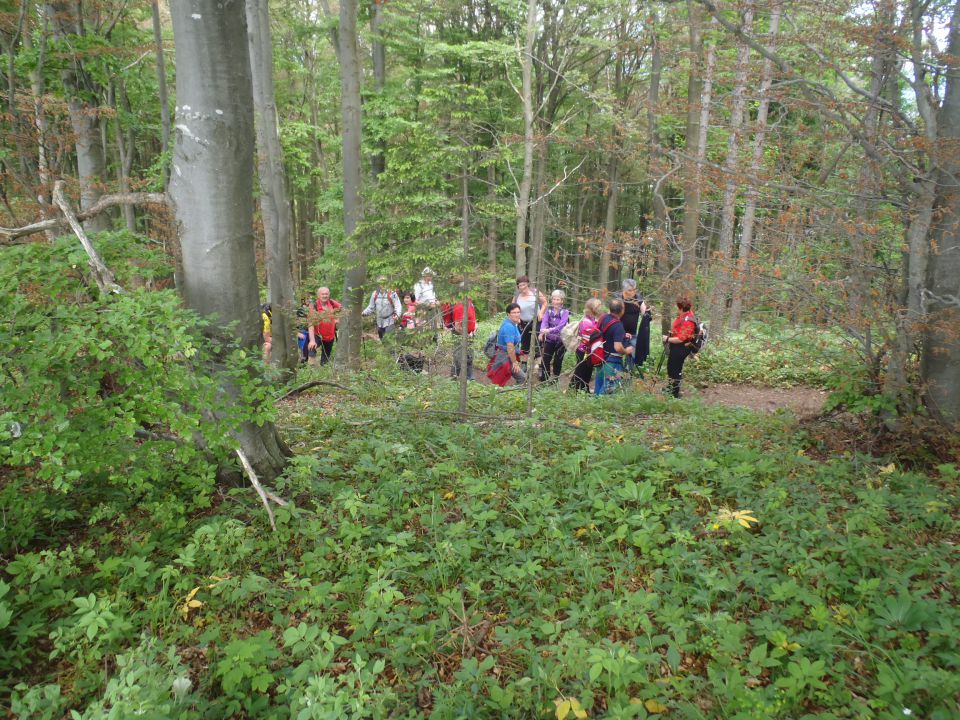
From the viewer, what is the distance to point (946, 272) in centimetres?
510

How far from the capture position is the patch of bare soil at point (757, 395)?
10570 millimetres

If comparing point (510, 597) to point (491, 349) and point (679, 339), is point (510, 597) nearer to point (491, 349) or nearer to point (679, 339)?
point (491, 349)

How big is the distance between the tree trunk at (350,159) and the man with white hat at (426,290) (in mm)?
3849

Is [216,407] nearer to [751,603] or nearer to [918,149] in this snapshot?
[751,603]

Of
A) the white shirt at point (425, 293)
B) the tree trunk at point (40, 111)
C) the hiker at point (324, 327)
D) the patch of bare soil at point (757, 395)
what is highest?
the tree trunk at point (40, 111)

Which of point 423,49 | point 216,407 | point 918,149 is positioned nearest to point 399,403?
point 216,407

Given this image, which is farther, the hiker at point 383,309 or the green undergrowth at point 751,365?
the hiker at point 383,309

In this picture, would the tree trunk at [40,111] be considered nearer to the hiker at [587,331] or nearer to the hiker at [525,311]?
the hiker at [525,311]

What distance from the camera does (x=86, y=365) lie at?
3.00m

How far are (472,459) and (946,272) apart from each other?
467 cm

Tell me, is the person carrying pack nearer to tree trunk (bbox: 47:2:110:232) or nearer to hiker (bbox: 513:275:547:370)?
hiker (bbox: 513:275:547:370)

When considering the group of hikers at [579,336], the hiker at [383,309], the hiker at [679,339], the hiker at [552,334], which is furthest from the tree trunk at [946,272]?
the hiker at [383,309]

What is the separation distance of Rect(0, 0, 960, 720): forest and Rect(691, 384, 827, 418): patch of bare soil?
3.99 meters

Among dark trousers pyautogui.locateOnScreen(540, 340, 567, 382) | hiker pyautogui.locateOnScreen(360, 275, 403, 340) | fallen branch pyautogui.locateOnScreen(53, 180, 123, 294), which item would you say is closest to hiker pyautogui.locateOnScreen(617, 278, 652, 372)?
dark trousers pyautogui.locateOnScreen(540, 340, 567, 382)
